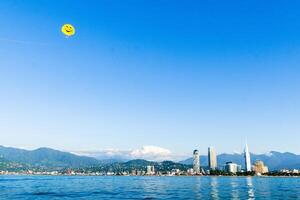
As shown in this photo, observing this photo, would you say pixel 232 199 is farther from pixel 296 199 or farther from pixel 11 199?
pixel 11 199

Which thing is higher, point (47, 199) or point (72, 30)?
point (72, 30)

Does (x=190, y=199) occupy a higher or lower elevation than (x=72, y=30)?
lower

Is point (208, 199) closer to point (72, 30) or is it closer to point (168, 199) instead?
point (168, 199)

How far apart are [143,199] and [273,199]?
3820cm

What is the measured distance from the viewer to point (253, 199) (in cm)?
10362

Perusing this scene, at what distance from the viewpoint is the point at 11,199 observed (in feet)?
333

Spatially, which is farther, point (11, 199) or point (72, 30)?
point (11, 199)

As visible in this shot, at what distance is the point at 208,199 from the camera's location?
101m

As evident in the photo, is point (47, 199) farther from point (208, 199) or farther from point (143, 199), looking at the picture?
point (208, 199)

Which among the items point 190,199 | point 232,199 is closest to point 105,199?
point 190,199

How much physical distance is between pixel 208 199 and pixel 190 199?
5211 millimetres

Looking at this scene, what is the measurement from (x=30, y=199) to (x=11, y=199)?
231 inches

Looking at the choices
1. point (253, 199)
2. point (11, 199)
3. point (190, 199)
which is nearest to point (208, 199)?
point (190, 199)

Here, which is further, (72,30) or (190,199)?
(190,199)
